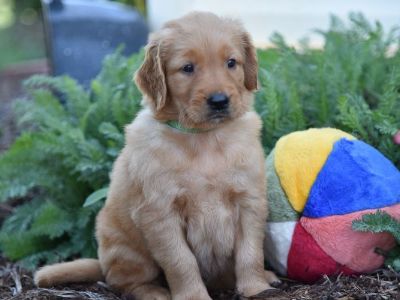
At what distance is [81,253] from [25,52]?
14.1 m

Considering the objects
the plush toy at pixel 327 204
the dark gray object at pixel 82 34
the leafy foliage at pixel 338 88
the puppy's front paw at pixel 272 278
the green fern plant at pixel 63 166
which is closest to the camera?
the plush toy at pixel 327 204

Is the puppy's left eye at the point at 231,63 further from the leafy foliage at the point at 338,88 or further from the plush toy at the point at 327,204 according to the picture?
the leafy foliage at the point at 338,88

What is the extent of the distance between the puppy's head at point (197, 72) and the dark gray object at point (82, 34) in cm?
369

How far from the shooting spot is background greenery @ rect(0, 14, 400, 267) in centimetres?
495

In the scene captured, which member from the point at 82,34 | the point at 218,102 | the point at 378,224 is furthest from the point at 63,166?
the point at 378,224

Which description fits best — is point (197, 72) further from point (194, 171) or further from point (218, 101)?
point (194, 171)

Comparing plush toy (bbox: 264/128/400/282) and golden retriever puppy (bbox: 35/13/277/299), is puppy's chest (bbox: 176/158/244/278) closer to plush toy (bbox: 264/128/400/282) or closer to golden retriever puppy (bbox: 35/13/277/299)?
golden retriever puppy (bbox: 35/13/277/299)

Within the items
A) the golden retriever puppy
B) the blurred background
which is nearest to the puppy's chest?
the golden retriever puppy

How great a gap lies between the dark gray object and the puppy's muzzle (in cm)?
412

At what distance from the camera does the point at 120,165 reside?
4.11 meters

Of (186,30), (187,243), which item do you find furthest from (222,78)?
(187,243)

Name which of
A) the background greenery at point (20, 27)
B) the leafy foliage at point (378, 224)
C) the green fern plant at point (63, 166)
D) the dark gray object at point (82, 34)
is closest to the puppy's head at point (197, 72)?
the leafy foliage at point (378, 224)

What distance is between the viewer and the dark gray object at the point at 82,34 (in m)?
7.45

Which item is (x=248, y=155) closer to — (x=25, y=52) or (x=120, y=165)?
(x=120, y=165)
